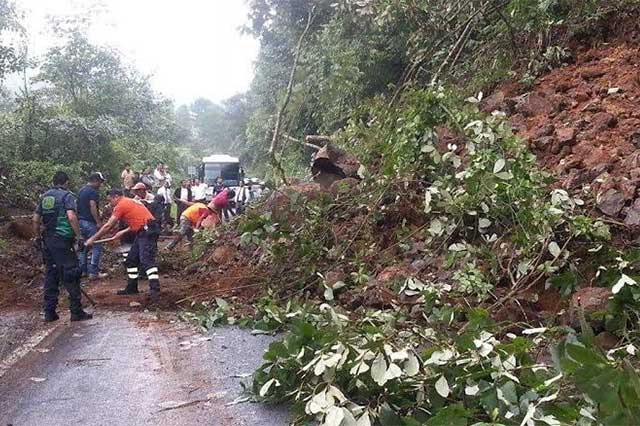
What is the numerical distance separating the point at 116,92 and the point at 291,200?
23222mm

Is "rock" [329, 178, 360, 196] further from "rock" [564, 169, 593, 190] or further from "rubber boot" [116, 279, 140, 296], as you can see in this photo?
"rubber boot" [116, 279, 140, 296]

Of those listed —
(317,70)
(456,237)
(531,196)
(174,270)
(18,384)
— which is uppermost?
(317,70)

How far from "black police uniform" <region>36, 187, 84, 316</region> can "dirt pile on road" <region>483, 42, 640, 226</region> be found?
478cm

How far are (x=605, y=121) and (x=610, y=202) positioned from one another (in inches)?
61.9

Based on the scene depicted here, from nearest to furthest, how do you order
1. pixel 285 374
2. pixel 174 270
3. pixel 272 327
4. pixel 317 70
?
pixel 285 374
pixel 272 327
pixel 174 270
pixel 317 70

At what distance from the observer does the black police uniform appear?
7105mm

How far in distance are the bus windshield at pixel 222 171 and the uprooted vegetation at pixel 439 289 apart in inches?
949

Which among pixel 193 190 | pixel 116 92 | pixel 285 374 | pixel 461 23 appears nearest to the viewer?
pixel 285 374

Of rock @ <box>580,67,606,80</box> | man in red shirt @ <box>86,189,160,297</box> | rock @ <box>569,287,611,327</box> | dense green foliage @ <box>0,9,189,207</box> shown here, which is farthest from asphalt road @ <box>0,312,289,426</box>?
dense green foliage @ <box>0,9,189,207</box>

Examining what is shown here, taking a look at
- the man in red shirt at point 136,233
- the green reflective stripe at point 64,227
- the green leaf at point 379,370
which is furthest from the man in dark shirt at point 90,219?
the green leaf at point 379,370

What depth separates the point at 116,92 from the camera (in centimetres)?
2839

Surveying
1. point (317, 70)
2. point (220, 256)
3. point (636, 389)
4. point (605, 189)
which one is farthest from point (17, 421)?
point (317, 70)

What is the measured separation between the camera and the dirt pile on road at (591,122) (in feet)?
17.7

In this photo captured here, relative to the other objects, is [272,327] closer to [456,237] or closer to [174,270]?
[456,237]
